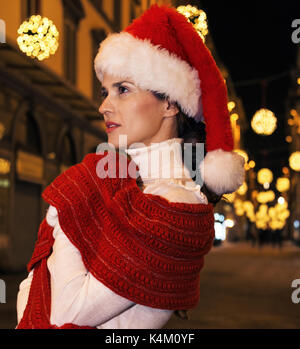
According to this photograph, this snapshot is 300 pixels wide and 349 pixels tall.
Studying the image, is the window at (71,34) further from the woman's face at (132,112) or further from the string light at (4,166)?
the woman's face at (132,112)

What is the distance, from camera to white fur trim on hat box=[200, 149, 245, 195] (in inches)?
63.6

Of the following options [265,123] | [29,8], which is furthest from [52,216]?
[265,123]

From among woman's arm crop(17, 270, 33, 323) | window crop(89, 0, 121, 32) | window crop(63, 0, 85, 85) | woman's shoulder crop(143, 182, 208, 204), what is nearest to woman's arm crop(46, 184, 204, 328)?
woman's arm crop(17, 270, 33, 323)

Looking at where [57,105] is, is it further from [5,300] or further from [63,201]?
[63,201]

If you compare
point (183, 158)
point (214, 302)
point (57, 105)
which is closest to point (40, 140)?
point (57, 105)

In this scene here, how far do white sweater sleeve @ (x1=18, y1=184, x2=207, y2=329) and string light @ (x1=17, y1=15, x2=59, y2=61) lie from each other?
229 inches

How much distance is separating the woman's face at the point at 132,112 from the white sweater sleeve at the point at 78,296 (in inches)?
9.8

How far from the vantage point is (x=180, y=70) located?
1691 millimetres

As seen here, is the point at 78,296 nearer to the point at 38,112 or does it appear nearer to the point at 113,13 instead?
the point at 38,112

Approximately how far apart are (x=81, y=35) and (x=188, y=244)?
16.3m

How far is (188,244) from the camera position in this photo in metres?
1.41

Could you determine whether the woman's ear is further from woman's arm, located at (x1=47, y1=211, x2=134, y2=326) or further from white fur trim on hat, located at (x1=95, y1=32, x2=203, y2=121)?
woman's arm, located at (x1=47, y1=211, x2=134, y2=326)

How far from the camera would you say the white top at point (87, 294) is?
1.34 metres

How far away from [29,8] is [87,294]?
12553 millimetres
